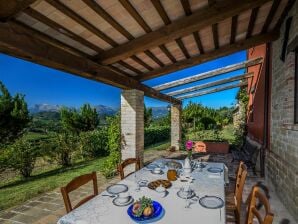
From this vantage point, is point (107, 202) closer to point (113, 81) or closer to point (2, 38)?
point (2, 38)

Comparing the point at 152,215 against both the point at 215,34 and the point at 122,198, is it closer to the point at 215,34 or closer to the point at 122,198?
the point at 122,198

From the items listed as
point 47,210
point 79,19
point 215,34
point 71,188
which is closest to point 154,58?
point 215,34

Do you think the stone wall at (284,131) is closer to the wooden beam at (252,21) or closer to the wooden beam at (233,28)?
the wooden beam at (252,21)

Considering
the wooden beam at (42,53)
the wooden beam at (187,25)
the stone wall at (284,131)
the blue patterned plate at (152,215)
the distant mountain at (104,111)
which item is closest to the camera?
the blue patterned plate at (152,215)

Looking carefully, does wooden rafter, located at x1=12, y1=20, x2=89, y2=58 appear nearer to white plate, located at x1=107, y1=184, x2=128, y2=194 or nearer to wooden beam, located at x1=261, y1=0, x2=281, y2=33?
white plate, located at x1=107, y1=184, x2=128, y2=194

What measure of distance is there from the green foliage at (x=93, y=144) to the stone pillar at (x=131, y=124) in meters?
3.70

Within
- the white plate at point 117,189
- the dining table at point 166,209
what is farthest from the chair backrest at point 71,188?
the white plate at point 117,189

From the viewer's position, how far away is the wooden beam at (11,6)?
176 centimetres

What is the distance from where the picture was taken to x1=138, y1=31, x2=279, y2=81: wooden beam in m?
4.11

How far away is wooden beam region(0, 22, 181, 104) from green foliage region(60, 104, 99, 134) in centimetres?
1164

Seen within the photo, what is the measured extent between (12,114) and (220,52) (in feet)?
35.8

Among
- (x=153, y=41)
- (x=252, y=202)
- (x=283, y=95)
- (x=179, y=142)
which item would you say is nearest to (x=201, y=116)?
(x=179, y=142)

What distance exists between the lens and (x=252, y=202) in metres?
1.75

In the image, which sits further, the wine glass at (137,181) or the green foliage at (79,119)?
the green foliage at (79,119)
